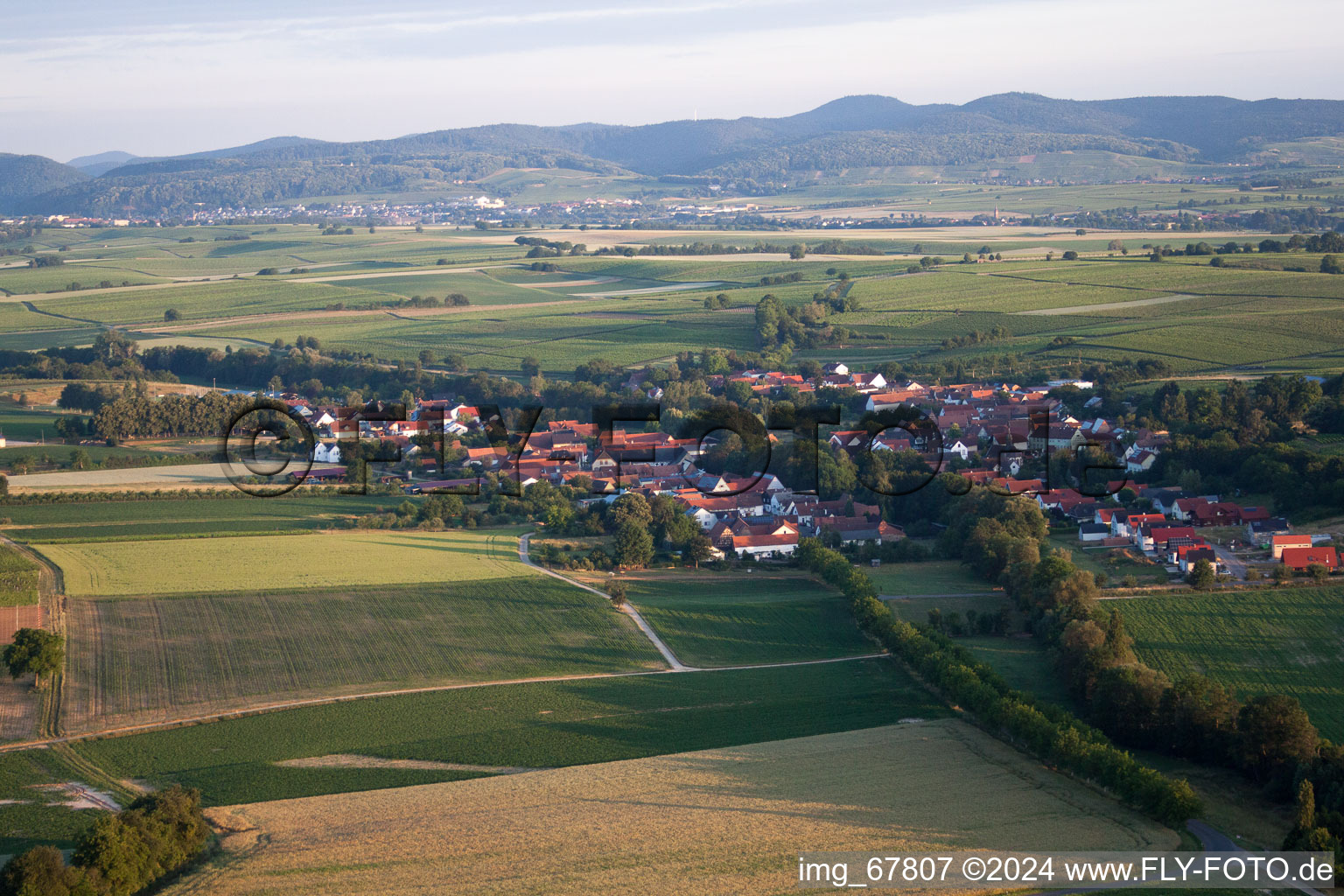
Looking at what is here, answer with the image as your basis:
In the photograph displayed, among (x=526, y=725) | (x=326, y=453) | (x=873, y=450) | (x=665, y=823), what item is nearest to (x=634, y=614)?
(x=526, y=725)

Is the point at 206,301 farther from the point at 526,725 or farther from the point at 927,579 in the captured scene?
the point at 526,725

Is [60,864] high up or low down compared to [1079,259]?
down

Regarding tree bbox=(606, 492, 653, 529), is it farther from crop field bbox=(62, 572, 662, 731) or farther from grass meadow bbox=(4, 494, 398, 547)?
grass meadow bbox=(4, 494, 398, 547)

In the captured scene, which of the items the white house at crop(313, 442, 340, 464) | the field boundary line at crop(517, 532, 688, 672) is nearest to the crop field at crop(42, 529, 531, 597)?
the field boundary line at crop(517, 532, 688, 672)

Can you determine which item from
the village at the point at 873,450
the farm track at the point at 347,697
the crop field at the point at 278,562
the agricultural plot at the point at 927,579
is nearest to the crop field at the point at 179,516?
the crop field at the point at 278,562

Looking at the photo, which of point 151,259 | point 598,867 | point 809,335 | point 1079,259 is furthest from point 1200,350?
point 151,259

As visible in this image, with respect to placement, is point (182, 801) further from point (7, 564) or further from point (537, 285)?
point (537, 285)
